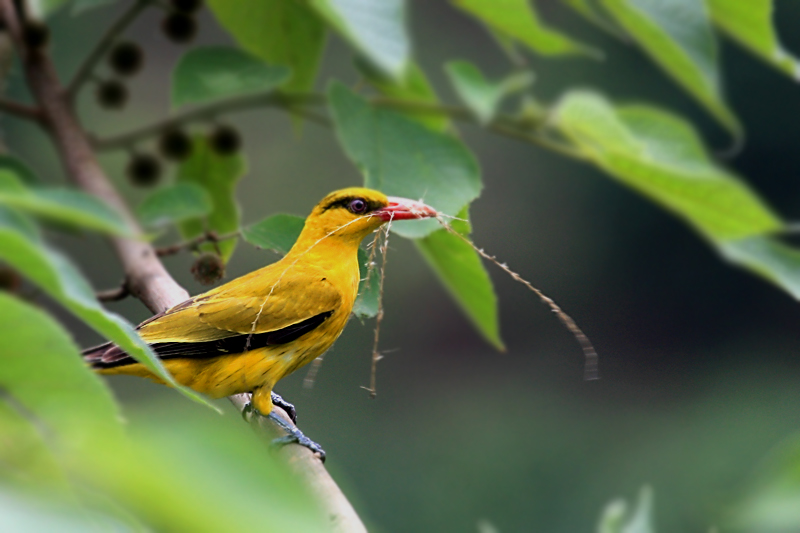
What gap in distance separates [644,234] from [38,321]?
1018 cm

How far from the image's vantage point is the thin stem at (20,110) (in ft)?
3.92

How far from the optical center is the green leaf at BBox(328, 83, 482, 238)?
1.03 meters

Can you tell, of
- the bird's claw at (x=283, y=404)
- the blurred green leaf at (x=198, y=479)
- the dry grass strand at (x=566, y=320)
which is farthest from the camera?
the bird's claw at (x=283, y=404)

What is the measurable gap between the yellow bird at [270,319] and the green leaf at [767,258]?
1.74ft

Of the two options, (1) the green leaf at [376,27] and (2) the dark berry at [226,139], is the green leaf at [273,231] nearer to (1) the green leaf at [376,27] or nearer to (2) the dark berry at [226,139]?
(2) the dark berry at [226,139]

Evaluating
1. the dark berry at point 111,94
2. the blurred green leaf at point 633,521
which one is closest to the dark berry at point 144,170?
the dark berry at point 111,94

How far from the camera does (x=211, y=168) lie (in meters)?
1.31

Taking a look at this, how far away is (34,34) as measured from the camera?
1.19m

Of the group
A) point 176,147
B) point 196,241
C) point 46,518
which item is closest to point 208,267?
point 196,241

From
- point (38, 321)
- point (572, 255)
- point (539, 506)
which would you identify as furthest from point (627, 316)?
point (38, 321)

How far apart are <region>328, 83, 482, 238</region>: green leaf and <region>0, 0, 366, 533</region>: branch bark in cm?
28

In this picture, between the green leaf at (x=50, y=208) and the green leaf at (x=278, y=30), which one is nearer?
the green leaf at (x=50, y=208)

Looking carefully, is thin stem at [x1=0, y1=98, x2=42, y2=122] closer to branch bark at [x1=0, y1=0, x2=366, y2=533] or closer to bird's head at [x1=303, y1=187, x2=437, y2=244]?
branch bark at [x1=0, y1=0, x2=366, y2=533]

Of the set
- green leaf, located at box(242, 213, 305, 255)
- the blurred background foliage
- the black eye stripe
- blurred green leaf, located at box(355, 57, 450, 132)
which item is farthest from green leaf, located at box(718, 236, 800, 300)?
the black eye stripe
